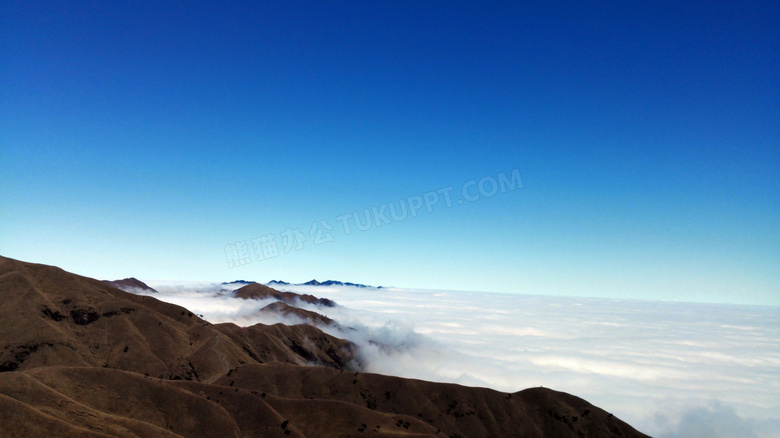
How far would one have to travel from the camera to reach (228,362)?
166875 mm

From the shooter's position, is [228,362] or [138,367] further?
[228,362]

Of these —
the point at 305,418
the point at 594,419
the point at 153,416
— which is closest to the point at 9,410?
the point at 153,416

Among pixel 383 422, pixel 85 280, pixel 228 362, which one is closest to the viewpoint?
pixel 383 422

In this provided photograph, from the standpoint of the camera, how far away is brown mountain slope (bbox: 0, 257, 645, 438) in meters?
87.0

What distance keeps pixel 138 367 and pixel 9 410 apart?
312 ft

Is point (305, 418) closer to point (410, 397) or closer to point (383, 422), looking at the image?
point (383, 422)

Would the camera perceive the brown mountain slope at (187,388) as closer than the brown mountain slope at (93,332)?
Yes

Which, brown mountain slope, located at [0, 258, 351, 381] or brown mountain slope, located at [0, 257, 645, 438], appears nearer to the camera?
brown mountain slope, located at [0, 257, 645, 438]

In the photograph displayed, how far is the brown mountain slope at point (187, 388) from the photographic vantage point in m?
87.0

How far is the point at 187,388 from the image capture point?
10088 centimetres

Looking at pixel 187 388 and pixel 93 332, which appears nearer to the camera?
pixel 187 388

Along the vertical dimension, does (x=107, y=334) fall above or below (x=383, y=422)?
above

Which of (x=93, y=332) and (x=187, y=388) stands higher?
(x=93, y=332)

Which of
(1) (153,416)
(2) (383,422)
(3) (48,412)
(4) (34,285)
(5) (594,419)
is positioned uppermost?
(4) (34,285)
